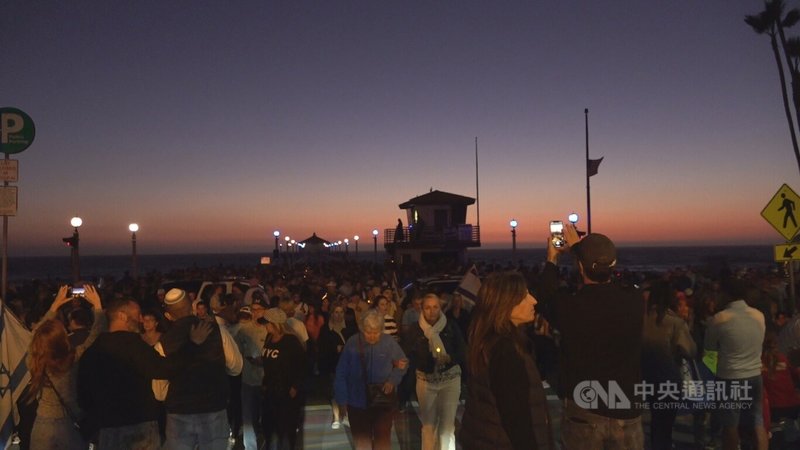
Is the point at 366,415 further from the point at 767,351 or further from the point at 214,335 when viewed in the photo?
the point at 767,351

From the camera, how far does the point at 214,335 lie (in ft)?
16.3

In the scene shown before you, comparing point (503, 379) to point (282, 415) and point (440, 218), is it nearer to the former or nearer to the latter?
point (282, 415)

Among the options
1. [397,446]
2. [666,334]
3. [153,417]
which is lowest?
[397,446]

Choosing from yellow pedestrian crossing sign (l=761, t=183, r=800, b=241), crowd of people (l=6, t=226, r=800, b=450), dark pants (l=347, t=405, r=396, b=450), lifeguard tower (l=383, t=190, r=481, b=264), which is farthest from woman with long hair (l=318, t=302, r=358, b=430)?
Answer: lifeguard tower (l=383, t=190, r=481, b=264)

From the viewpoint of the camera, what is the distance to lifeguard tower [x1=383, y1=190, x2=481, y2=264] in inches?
1642

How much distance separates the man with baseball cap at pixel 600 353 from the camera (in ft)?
11.1

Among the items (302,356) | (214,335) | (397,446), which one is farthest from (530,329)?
(214,335)

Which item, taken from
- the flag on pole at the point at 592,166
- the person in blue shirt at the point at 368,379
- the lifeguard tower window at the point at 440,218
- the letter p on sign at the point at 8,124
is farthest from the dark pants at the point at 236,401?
the lifeguard tower window at the point at 440,218

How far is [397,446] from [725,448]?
354 centimetres

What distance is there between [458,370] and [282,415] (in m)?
1.92

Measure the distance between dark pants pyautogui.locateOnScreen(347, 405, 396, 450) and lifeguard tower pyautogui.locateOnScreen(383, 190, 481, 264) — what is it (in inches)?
1374

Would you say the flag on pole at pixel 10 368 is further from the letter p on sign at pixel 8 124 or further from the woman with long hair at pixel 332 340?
the woman with long hair at pixel 332 340

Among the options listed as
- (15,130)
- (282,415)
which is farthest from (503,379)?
(15,130)

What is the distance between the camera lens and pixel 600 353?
3416 millimetres
